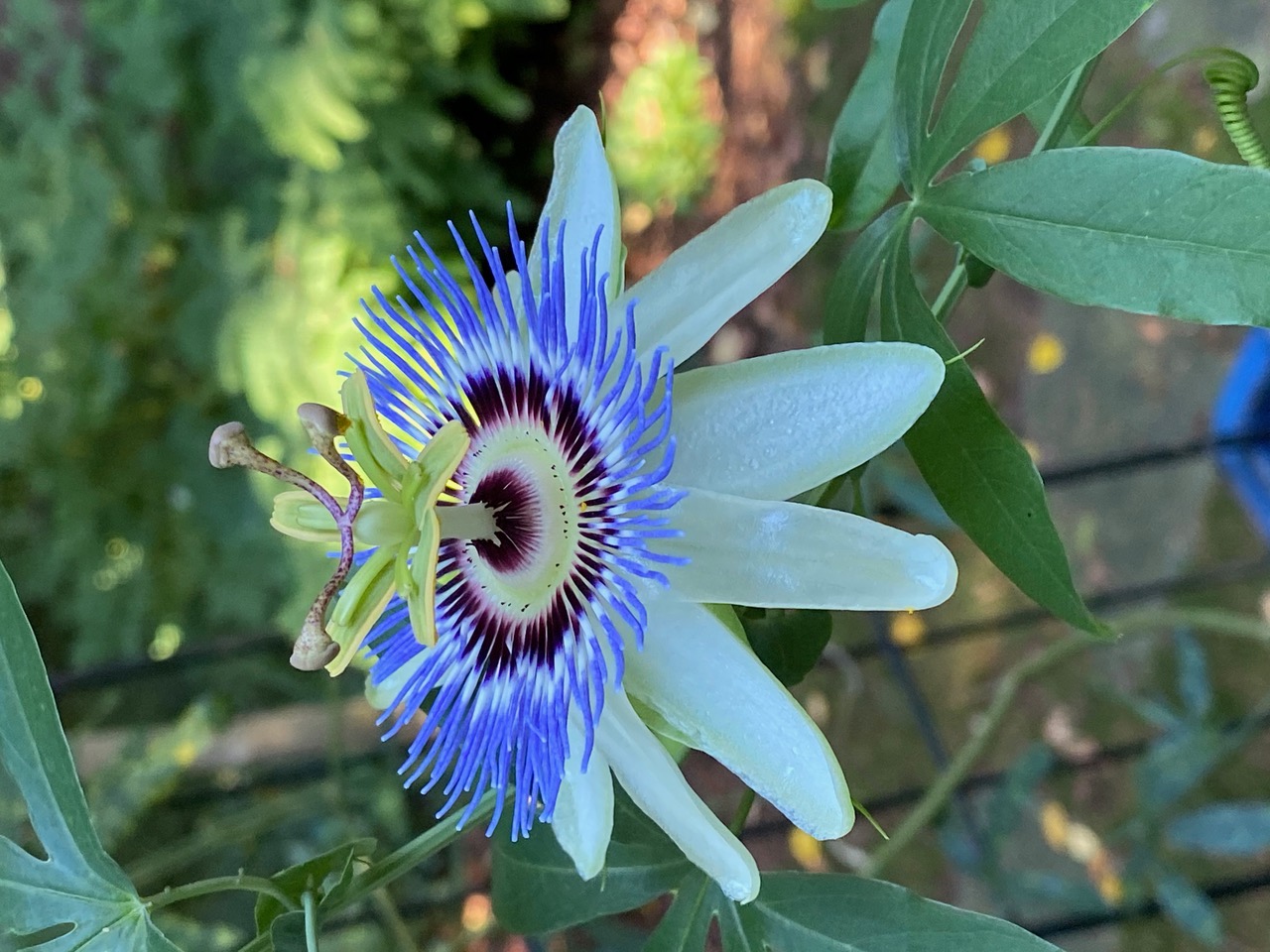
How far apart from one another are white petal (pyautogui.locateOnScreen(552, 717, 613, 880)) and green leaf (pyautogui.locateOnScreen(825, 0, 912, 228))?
1.25ft

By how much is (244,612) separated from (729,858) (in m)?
2.27

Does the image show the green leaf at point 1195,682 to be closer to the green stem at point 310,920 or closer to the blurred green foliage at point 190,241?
the green stem at point 310,920

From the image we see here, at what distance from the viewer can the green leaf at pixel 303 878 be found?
2.18ft

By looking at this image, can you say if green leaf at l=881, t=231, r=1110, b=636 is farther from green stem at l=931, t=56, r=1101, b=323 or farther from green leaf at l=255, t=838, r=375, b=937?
green leaf at l=255, t=838, r=375, b=937

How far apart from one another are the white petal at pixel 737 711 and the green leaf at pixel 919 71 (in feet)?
1.00

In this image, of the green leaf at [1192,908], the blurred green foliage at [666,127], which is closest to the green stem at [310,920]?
the green leaf at [1192,908]

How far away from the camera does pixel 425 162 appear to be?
266 centimetres

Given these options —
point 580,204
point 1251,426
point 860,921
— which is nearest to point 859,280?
point 580,204

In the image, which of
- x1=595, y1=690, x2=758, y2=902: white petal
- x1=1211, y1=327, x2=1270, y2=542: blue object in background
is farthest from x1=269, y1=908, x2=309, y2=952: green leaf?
x1=1211, y1=327, x2=1270, y2=542: blue object in background

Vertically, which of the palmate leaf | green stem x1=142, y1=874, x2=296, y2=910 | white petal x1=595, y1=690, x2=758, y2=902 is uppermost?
white petal x1=595, y1=690, x2=758, y2=902

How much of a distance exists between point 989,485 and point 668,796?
0.27m

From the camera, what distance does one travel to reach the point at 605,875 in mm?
801

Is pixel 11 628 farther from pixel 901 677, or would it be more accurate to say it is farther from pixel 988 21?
pixel 901 677

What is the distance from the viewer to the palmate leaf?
630mm
